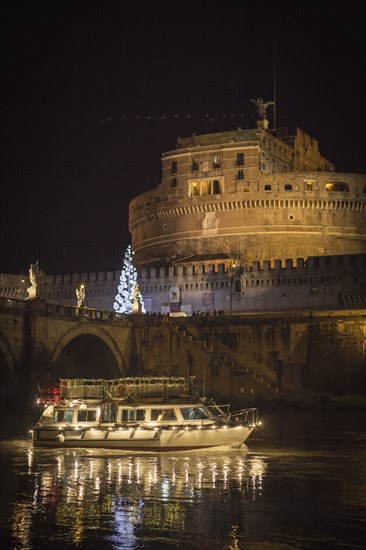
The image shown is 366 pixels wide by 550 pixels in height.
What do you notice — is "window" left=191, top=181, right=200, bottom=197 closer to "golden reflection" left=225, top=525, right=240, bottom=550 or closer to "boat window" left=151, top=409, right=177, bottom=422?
"boat window" left=151, top=409, right=177, bottom=422

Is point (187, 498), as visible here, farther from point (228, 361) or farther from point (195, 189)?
point (195, 189)

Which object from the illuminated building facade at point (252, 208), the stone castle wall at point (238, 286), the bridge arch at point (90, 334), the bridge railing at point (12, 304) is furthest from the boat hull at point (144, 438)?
the illuminated building facade at point (252, 208)

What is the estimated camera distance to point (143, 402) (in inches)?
1460

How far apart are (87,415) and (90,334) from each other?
23340 millimetres

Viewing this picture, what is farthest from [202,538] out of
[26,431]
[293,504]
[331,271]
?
[331,271]

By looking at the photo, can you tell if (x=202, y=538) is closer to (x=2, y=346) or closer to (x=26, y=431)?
(x=26, y=431)

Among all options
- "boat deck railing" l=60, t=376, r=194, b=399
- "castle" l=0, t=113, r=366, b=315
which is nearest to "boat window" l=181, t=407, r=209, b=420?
"boat deck railing" l=60, t=376, r=194, b=399

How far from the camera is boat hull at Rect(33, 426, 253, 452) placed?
35.1m

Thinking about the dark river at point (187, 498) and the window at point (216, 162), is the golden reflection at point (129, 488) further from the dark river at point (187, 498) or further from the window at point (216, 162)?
the window at point (216, 162)

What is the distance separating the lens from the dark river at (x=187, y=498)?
18.8 metres

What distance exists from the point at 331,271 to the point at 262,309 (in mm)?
6546

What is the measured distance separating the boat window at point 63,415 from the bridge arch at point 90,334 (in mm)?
16285

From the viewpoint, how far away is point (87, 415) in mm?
37031

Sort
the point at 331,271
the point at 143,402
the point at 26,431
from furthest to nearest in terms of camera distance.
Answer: the point at 331,271
the point at 26,431
the point at 143,402
